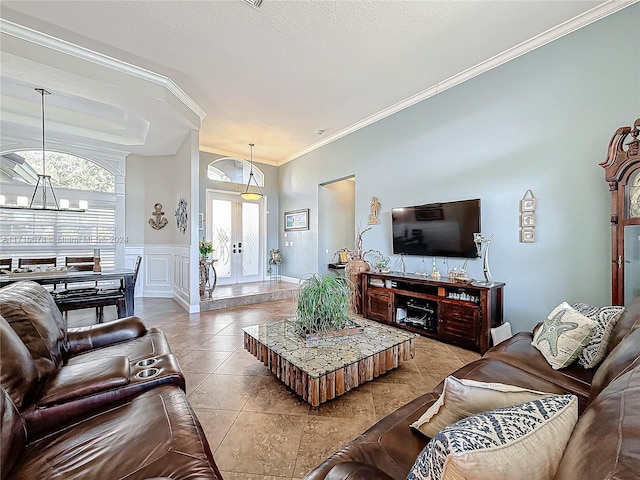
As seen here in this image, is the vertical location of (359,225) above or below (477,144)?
below

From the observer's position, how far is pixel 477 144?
352cm

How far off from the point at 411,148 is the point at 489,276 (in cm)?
221

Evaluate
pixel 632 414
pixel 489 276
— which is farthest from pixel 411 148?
pixel 632 414

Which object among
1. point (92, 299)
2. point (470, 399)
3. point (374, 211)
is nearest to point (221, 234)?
point (92, 299)

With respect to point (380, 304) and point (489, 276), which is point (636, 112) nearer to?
point (489, 276)

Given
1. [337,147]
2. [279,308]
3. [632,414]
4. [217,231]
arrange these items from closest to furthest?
[632,414] → [279,308] → [337,147] → [217,231]

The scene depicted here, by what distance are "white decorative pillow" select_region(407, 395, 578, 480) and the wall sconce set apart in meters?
2.93

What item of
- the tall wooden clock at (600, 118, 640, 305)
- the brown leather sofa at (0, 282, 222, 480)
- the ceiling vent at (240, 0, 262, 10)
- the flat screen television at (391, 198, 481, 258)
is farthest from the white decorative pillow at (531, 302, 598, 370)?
the ceiling vent at (240, 0, 262, 10)

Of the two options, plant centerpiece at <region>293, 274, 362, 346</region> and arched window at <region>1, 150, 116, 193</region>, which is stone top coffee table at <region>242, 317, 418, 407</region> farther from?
arched window at <region>1, 150, 116, 193</region>

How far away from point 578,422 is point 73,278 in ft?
14.9

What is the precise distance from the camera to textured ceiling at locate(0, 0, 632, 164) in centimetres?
253

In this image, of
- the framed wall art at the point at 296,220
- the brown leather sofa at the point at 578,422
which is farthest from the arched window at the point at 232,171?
the brown leather sofa at the point at 578,422

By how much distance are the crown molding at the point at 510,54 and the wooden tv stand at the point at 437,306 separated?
8.63 feet

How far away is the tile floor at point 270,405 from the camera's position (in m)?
1.58
